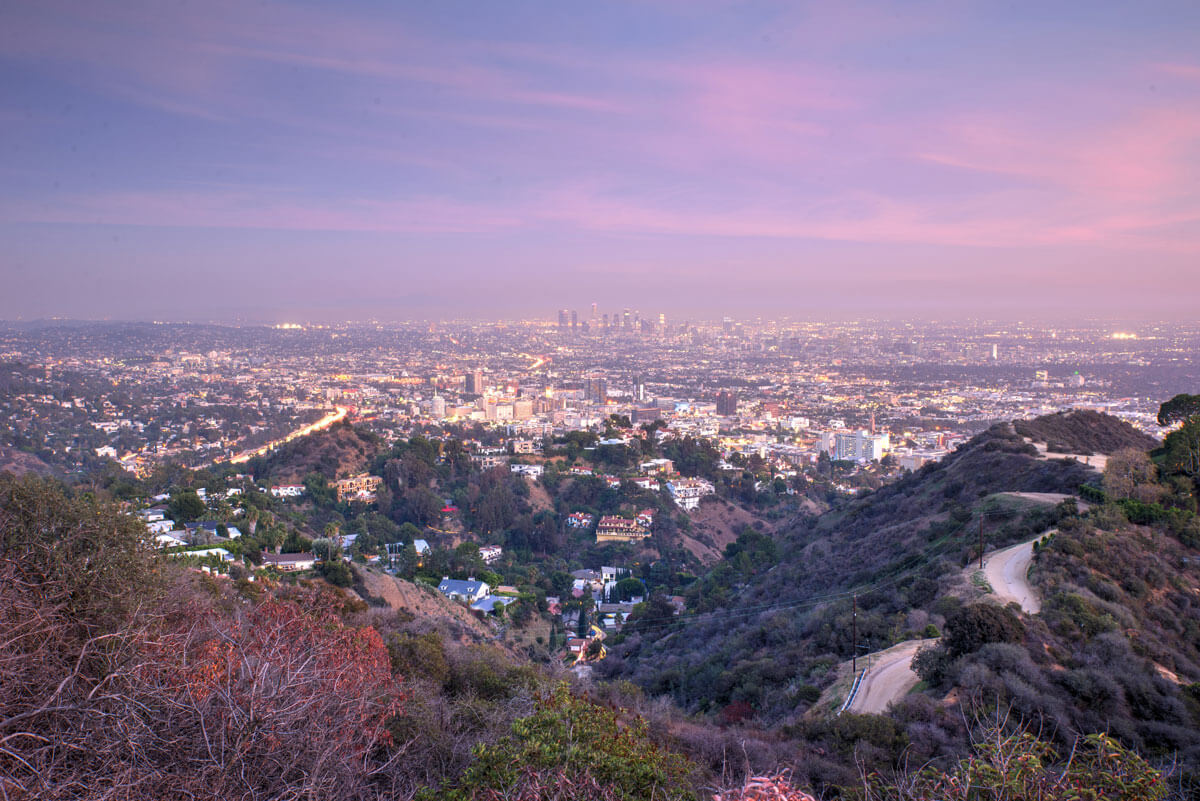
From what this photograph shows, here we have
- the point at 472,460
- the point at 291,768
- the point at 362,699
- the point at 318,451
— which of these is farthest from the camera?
the point at 472,460

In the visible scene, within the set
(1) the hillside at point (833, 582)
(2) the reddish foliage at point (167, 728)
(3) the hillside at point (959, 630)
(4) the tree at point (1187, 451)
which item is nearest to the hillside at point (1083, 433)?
(1) the hillside at point (833, 582)

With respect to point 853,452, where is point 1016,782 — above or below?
above

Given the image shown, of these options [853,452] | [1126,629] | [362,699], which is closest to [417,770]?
[362,699]

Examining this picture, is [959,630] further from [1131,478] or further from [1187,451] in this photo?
[1187,451]

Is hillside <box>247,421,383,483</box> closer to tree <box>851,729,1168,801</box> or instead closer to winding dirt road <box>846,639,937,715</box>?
winding dirt road <box>846,639,937,715</box>

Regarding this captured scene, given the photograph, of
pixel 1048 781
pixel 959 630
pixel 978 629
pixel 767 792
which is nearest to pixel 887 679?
pixel 959 630

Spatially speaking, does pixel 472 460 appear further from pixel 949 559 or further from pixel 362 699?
pixel 362 699
